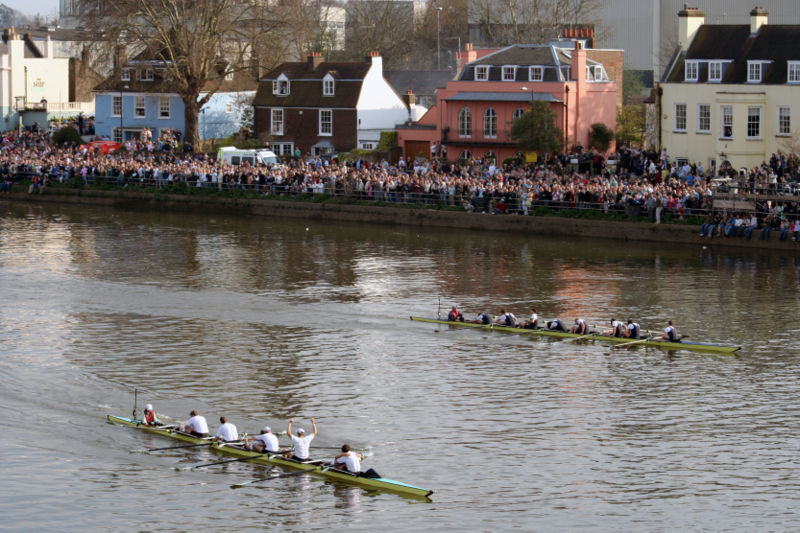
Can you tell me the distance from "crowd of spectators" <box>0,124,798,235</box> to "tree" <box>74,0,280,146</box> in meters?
4.81

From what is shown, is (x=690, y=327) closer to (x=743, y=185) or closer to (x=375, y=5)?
(x=743, y=185)

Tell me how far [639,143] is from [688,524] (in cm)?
5616

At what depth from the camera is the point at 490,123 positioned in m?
76.5

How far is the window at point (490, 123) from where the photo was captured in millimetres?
76250

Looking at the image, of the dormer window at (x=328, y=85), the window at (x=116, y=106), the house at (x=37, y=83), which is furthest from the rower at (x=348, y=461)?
the house at (x=37, y=83)

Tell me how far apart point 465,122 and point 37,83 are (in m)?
48.9

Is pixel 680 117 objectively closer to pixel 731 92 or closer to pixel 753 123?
pixel 731 92

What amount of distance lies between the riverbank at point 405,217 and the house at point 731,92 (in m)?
9.08

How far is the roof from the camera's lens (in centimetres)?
7469

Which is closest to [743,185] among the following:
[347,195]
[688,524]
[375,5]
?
[347,195]

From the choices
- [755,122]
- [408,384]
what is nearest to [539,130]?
[755,122]

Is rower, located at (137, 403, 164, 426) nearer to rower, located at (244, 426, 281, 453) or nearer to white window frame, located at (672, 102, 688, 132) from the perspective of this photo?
rower, located at (244, 426, 281, 453)

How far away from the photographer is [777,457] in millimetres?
29703

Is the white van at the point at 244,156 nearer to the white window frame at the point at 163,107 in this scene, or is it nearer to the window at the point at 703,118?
the white window frame at the point at 163,107
